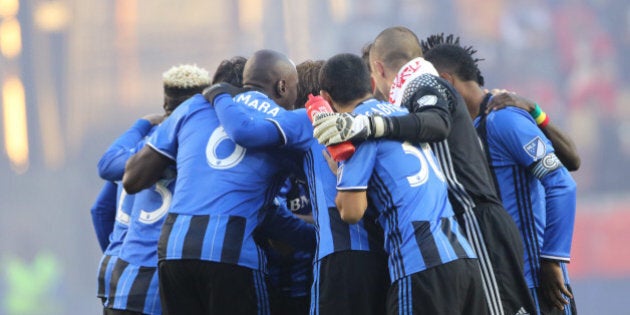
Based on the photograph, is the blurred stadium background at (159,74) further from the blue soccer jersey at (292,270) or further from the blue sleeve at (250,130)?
the blue sleeve at (250,130)

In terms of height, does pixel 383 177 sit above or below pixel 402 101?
below

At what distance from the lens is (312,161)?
4551mm

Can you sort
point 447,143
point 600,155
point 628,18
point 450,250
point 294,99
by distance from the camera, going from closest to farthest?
1. point 450,250
2. point 447,143
3. point 294,99
4. point 600,155
5. point 628,18

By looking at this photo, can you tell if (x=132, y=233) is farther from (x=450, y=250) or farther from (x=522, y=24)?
(x=522, y=24)

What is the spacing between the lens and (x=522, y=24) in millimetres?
28406

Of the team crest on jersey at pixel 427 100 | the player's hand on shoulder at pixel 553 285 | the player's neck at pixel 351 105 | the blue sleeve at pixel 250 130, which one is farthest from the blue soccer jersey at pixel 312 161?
the player's hand on shoulder at pixel 553 285

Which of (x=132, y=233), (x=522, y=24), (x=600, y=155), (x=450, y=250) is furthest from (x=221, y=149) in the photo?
(x=522, y=24)

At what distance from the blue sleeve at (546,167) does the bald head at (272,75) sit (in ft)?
3.52

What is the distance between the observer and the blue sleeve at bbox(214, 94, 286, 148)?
4.64 metres

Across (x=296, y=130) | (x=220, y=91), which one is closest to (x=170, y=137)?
(x=220, y=91)

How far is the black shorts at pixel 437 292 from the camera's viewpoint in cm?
392

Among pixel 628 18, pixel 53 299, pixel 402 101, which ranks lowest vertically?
pixel 53 299

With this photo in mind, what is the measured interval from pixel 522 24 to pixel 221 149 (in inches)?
978

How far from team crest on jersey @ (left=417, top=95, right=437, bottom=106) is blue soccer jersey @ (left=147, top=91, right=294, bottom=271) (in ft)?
2.79
